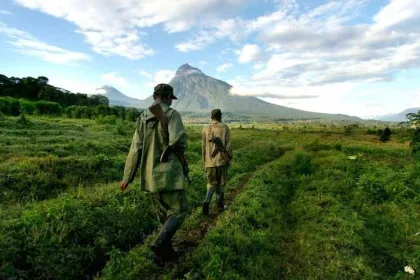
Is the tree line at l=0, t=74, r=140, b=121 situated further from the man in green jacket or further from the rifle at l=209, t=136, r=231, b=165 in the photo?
the man in green jacket

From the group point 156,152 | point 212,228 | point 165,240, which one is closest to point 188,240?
point 212,228

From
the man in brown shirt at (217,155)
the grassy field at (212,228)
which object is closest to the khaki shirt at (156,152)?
the grassy field at (212,228)

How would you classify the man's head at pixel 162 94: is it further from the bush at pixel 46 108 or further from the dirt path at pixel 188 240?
the bush at pixel 46 108

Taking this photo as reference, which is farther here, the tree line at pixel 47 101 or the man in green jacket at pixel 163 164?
the tree line at pixel 47 101

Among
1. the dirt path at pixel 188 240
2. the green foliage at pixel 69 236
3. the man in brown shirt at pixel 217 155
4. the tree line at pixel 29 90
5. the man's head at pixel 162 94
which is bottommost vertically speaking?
the dirt path at pixel 188 240

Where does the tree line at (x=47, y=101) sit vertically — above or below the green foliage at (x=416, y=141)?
above

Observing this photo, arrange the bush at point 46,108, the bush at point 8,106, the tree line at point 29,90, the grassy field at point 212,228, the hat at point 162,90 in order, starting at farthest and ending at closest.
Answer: the tree line at point 29,90, the bush at point 46,108, the bush at point 8,106, the hat at point 162,90, the grassy field at point 212,228

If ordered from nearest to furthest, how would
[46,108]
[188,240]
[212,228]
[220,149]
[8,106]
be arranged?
[188,240] → [212,228] → [220,149] → [8,106] → [46,108]

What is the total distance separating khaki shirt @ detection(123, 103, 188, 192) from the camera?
5688 millimetres

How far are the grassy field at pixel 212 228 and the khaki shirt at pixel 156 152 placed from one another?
4.80 feet

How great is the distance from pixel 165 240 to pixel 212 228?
2255 millimetres

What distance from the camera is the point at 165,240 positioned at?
5.66 meters

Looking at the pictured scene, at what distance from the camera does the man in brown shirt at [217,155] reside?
392 inches

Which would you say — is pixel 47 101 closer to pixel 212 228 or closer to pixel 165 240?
pixel 212 228
